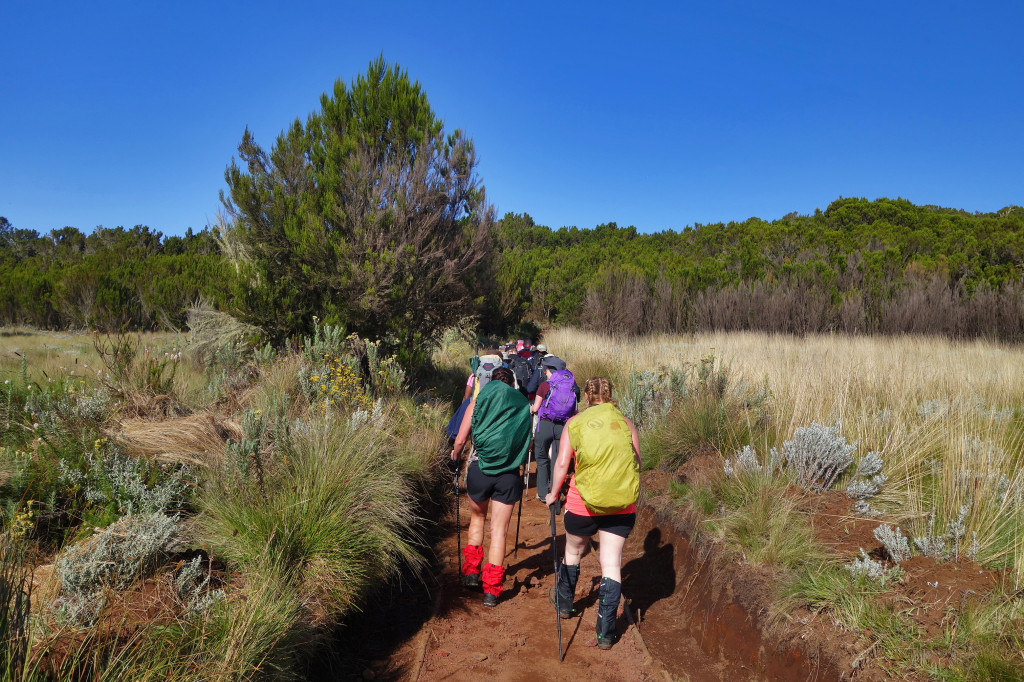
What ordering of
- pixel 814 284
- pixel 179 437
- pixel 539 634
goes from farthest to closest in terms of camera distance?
pixel 814 284
pixel 179 437
pixel 539 634

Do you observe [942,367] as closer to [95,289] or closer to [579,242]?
[95,289]

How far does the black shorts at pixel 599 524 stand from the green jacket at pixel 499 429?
79cm

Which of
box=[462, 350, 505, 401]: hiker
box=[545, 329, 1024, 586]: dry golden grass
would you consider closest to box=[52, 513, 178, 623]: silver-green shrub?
box=[462, 350, 505, 401]: hiker

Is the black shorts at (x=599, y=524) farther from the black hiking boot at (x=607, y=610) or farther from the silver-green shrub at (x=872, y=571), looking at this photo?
the silver-green shrub at (x=872, y=571)

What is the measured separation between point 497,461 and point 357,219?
7.36 m

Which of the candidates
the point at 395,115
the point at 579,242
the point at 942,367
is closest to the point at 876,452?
the point at 942,367

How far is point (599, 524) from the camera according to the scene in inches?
184

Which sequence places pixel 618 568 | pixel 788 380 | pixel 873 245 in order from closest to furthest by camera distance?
pixel 618 568 → pixel 788 380 → pixel 873 245

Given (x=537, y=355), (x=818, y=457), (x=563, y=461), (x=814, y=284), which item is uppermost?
(x=814, y=284)

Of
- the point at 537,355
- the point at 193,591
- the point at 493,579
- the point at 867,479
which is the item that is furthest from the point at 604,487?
the point at 537,355

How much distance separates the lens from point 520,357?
10.9 metres

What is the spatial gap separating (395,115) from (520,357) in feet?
18.7

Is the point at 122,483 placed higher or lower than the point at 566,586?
higher

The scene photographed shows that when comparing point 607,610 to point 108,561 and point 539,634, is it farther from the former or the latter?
point 108,561
